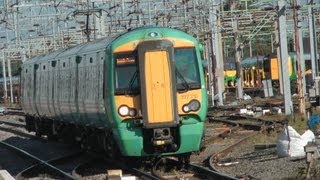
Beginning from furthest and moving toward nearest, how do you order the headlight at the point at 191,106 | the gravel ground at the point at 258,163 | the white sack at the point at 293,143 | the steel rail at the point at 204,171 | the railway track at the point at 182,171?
the white sack at the point at 293,143, the headlight at the point at 191,106, the railway track at the point at 182,171, the gravel ground at the point at 258,163, the steel rail at the point at 204,171

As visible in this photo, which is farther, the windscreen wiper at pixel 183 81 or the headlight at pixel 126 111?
the windscreen wiper at pixel 183 81

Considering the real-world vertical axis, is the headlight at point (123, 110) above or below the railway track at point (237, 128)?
above

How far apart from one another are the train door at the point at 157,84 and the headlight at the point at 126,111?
0.81 feet

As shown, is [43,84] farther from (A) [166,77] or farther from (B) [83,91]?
(A) [166,77]

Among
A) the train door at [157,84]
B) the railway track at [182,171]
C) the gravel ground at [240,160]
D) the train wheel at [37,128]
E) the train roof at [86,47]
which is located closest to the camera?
the gravel ground at [240,160]

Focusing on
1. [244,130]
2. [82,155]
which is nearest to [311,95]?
[244,130]

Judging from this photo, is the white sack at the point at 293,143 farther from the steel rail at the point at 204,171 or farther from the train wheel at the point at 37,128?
the train wheel at the point at 37,128

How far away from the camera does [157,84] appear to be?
15.3m

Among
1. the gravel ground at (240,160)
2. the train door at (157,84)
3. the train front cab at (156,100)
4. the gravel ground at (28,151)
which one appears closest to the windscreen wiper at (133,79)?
the train front cab at (156,100)

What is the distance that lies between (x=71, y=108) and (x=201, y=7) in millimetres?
21787

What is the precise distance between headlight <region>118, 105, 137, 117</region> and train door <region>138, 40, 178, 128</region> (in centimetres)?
25

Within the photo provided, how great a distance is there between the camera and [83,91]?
1827 cm

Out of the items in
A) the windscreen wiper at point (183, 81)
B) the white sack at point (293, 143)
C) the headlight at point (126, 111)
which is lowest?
the white sack at point (293, 143)

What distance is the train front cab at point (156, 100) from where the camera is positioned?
15227 mm
